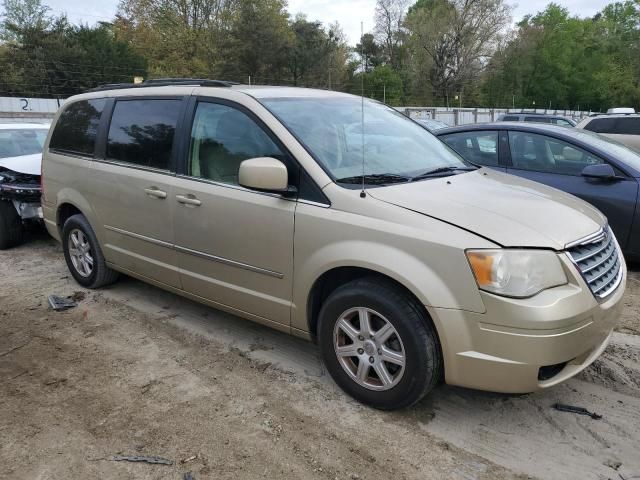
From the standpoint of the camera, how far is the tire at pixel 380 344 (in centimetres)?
270

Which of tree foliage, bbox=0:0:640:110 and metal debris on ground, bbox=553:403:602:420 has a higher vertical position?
tree foliage, bbox=0:0:640:110

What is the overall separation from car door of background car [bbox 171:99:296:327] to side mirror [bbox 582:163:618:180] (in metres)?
3.41

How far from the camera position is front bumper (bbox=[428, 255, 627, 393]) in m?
2.47

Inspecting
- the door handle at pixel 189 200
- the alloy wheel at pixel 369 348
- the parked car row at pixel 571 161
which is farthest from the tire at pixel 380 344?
the parked car row at pixel 571 161

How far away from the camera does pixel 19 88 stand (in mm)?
22359

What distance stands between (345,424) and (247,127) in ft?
6.33

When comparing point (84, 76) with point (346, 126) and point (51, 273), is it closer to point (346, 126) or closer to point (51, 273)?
point (51, 273)

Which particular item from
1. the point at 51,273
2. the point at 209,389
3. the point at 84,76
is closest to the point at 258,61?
the point at 84,76

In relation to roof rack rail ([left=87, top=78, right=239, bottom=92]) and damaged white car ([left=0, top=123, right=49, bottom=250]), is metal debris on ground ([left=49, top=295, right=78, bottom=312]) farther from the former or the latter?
damaged white car ([left=0, top=123, right=49, bottom=250])

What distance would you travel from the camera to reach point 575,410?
2.98 metres

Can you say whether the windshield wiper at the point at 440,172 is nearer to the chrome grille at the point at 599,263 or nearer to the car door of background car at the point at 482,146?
the chrome grille at the point at 599,263

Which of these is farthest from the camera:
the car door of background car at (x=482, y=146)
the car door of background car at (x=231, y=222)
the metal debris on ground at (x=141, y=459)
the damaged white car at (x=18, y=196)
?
the damaged white car at (x=18, y=196)

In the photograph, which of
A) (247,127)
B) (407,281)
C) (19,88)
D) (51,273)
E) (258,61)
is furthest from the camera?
(258,61)

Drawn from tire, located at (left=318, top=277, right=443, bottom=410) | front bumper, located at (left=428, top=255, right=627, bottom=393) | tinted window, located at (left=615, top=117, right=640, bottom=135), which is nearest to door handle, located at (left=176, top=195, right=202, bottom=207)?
tire, located at (left=318, top=277, right=443, bottom=410)
